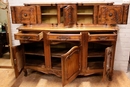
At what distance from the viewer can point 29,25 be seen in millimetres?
2377

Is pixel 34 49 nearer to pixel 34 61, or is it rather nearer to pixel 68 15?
pixel 34 61

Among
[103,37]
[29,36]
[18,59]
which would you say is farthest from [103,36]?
[18,59]

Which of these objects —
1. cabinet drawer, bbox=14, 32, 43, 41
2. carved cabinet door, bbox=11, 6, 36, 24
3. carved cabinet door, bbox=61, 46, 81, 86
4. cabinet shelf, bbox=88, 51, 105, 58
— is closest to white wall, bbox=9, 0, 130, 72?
carved cabinet door, bbox=11, 6, 36, 24

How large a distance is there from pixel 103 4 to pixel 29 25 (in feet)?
3.73

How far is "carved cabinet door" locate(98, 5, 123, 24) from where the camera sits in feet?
7.11

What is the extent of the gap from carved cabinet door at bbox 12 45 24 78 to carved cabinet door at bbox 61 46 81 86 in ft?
2.45

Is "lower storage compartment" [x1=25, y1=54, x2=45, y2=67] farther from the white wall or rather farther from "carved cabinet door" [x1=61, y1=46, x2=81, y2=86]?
"carved cabinet door" [x1=61, y1=46, x2=81, y2=86]

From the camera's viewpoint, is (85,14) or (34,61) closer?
(85,14)

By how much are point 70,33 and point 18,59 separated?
33.6 inches

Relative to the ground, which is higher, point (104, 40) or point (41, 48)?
point (104, 40)

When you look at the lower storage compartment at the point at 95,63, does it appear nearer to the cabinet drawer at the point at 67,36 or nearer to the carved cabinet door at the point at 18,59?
the cabinet drawer at the point at 67,36

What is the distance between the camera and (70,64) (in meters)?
2.01

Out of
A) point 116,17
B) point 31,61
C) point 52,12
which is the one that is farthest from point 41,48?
point 116,17

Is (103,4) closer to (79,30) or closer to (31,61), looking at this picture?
(79,30)
